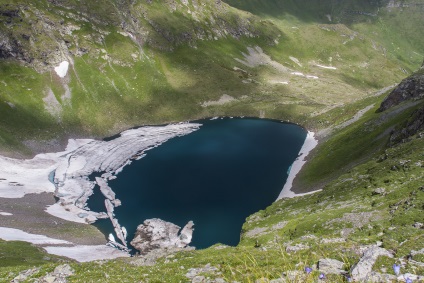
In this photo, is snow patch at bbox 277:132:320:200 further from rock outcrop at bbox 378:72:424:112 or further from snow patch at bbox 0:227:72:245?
snow patch at bbox 0:227:72:245

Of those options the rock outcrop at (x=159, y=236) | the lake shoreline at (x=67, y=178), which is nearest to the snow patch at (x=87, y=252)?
the rock outcrop at (x=159, y=236)

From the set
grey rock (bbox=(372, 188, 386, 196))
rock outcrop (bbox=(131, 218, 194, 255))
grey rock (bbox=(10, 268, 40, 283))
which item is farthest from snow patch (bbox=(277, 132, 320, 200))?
grey rock (bbox=(10, 268, 40, 283))

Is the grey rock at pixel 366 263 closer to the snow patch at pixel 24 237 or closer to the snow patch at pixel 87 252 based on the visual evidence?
the snow patch at pixel 87 252

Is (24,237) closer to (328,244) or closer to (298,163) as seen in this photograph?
(328,244)

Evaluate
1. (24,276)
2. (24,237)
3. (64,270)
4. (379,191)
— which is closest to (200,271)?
(64,270)

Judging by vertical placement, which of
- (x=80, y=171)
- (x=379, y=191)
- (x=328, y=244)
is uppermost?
(x=80, y=171)
